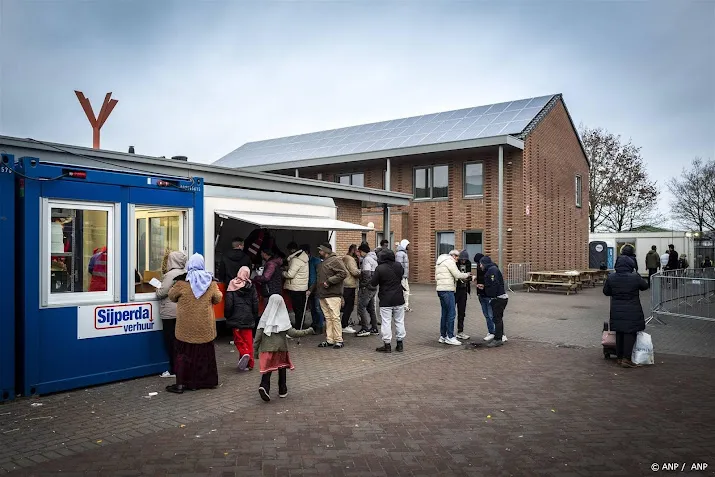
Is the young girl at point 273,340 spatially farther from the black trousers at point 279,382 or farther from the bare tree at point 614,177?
the bare tree at point 614,177

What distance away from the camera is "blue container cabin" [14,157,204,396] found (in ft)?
20.7

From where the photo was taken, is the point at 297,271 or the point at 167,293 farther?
the point at 297,271

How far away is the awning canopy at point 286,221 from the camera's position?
1005cm

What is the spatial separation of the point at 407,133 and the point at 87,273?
22891 millimetres

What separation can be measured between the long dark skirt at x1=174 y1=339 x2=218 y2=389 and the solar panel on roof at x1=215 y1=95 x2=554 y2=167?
18.7m

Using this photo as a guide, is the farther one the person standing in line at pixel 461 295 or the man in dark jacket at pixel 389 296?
the person standing in line at pixel 461 295

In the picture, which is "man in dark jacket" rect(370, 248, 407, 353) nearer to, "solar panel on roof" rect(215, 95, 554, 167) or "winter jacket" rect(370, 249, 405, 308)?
"winter jacket" rect(370, 249, 405, 308)

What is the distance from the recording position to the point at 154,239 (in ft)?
26.7

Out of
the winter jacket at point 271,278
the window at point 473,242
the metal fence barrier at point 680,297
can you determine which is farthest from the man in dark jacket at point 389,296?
the window at point 473,242

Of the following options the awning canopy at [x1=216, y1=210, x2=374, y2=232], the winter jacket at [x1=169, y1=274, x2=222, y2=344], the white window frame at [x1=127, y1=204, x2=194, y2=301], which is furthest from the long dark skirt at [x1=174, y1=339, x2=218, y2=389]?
the awning canopy at [x1=216, y1=210, x2=374, y2=232]

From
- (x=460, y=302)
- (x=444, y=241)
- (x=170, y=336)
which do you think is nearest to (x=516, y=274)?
(x=444, y=241)

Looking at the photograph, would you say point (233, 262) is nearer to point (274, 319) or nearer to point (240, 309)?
point (240, 309)

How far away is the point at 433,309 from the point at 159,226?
8.80m

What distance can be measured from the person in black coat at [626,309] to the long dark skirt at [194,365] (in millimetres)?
5671
